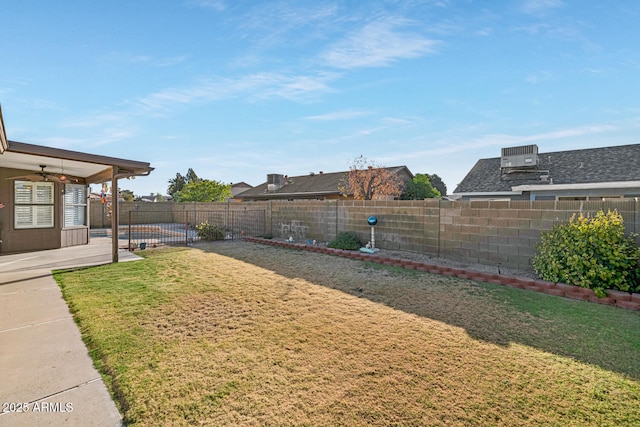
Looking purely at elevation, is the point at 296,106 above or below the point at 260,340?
above

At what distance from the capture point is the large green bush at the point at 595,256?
4.77 m

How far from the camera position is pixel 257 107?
12.9 metres

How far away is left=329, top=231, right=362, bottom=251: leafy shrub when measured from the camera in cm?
941

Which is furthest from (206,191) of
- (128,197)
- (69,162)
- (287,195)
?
(69,162)

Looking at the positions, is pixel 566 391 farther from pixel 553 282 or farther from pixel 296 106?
pixel 296 106

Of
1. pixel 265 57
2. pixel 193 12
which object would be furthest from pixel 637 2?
pixel 193 12

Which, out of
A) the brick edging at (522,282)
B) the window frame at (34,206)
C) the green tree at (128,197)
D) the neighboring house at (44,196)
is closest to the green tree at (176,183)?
the green tree at (128,197)

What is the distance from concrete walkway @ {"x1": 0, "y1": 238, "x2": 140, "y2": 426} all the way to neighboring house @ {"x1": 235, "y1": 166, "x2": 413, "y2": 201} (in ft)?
70.7

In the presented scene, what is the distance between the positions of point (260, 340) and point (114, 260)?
6.57 m

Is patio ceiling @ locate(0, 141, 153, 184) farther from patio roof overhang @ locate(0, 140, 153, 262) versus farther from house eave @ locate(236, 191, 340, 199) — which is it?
house eave @ locate(236, 191, 340, 199)

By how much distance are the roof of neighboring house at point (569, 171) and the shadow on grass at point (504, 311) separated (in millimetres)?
11863

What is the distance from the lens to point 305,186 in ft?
95.3

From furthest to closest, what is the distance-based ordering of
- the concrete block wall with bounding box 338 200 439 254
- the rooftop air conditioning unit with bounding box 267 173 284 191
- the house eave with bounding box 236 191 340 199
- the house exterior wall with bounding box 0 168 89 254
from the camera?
the rooftop air conditioning unit with bounding box 267 173 284 191
the house eave with bounding box 236 191 340 199
the house exterior wall with bounding box 0 168 89 254
the concrete block wall with bounding box 338 200 439 254

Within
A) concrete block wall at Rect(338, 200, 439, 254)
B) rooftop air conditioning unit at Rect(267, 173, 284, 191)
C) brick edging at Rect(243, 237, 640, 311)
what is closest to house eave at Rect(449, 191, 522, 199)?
concrete block wall at Rect(338, 200, 439, 254)
